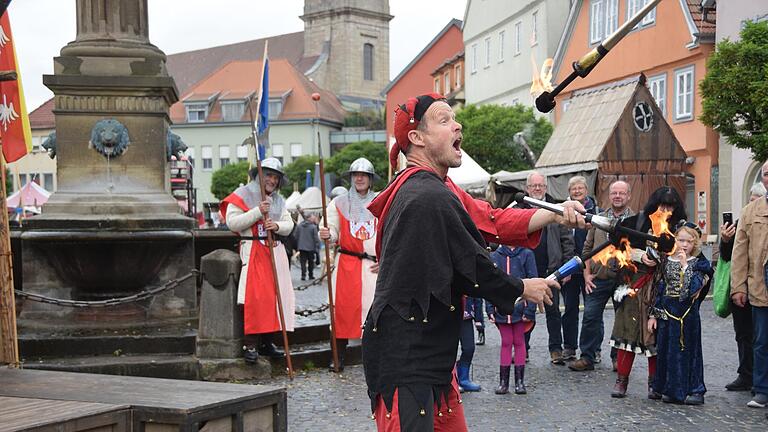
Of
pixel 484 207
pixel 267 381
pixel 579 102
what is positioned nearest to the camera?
pixel 484 207

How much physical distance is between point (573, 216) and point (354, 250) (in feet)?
20.5

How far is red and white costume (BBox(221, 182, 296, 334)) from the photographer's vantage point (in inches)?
390

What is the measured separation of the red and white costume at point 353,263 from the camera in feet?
34.2

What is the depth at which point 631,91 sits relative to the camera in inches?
742

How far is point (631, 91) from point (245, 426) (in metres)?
14.6

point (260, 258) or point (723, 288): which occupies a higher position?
point (260, 258)

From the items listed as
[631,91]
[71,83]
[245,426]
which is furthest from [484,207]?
[631,91]

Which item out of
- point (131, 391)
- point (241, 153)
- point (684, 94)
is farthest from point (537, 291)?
point (241, 153)

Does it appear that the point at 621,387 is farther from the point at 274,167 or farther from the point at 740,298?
the point at 274,167

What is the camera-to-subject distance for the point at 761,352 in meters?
8.59

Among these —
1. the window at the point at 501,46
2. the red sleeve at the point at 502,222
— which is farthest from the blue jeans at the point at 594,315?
the window at the point at 501,46

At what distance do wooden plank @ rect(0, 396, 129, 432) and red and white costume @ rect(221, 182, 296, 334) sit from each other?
451 cm

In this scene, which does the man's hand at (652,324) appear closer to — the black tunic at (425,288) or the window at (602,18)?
the black tunic at (425,288)

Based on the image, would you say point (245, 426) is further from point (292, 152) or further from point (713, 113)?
point (292, 152)
